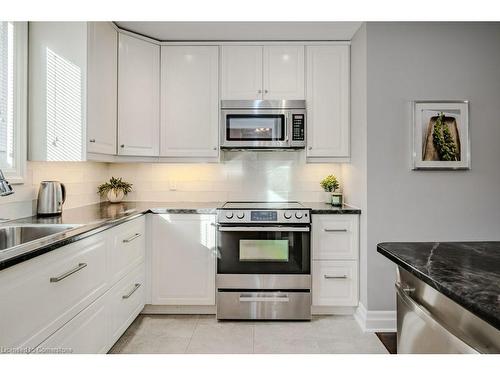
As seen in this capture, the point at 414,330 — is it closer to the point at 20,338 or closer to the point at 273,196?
the point at 20,338

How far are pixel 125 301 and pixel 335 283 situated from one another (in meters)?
1.61

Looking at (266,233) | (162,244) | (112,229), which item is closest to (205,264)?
(162,244)

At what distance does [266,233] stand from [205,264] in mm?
563

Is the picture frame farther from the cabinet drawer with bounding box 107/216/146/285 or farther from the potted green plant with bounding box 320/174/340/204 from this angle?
the cabinet drawer with bounding box 107/216/146/285

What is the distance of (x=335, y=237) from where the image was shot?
8.86ft

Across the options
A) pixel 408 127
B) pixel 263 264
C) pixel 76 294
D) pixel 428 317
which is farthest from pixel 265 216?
pixel 428 317

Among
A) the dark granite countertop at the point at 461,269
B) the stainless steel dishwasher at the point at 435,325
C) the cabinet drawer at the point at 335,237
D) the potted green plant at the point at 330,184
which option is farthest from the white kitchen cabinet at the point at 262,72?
the stainless steel dishwasher at the point at 435,325

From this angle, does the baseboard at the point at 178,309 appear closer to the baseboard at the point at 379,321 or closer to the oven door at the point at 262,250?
the oven door at the point at 262,250

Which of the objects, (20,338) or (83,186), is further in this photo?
(83,186)

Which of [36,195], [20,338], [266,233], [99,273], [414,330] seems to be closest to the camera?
[414,330]

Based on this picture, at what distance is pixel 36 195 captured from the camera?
2312mm

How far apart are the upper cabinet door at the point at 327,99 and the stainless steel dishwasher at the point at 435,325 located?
5.97ft
